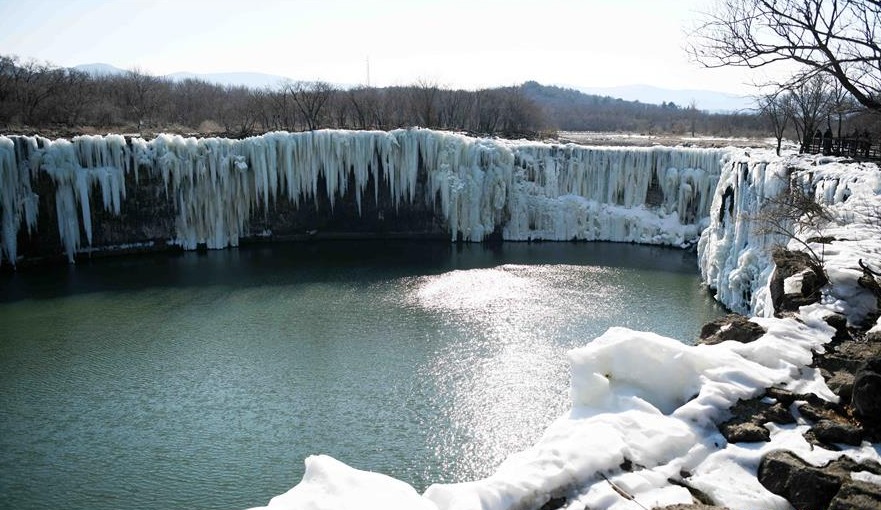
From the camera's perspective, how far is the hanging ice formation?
95.3 feet

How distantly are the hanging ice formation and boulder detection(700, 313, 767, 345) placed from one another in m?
24.6

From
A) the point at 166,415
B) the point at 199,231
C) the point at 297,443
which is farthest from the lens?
the point at 199,231

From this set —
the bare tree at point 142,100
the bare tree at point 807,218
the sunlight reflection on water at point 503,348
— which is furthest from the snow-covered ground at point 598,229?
the bare tree at point 142,100

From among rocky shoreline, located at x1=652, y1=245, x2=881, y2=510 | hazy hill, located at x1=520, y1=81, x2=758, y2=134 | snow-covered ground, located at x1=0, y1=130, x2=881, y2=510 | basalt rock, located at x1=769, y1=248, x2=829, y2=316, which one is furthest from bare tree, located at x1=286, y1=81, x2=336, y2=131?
rocky shoreline, located at x1=652, y1=245, x2=881, y2=510

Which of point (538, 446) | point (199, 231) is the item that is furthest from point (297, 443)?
point (199, 231)

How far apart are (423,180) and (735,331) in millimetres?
26052

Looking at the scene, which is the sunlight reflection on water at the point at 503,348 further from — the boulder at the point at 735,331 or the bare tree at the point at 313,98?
the bare tree at the point at 313,98

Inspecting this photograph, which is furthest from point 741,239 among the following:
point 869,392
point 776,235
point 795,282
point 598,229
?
point 869,392

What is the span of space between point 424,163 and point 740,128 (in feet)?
173

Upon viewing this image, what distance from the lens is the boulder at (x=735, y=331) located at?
8188mm

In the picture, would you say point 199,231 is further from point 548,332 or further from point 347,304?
point 548,332

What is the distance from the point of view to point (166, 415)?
1357 cm

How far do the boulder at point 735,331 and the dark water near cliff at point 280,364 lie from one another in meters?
4.55

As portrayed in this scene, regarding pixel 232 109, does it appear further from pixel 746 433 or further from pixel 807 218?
pixel 746 433
